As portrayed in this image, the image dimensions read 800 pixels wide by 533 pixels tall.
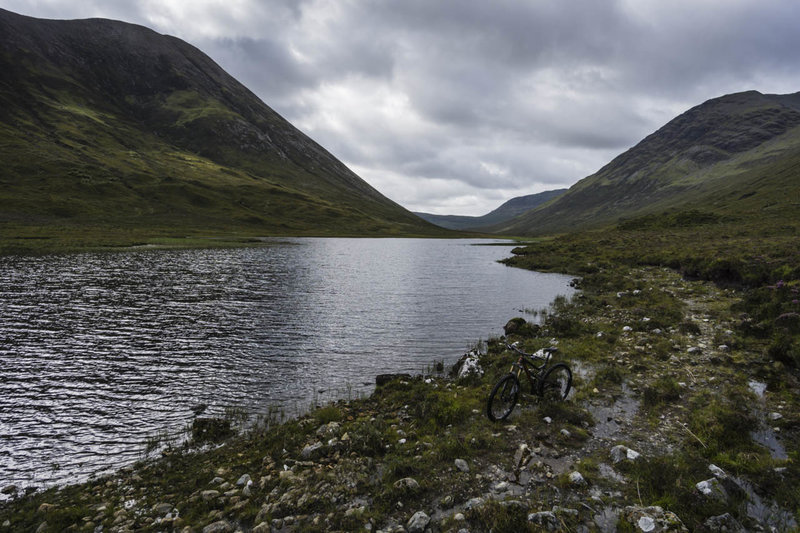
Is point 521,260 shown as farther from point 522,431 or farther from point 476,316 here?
point 522,431

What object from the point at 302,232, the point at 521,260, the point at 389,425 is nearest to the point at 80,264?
the point at 389,425

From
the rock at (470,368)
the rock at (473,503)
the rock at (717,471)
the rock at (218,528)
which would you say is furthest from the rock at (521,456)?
the rock at (218,528)

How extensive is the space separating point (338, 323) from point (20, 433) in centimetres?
1760

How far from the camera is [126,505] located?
28.6 ft

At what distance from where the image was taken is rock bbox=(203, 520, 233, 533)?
7484 millimetres

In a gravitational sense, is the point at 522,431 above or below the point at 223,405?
above

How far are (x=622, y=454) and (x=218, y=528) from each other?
9.76m

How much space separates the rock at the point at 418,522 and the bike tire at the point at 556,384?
7.10m

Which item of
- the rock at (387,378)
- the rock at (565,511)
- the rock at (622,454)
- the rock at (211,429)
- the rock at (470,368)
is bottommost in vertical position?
the rock at (211,429)

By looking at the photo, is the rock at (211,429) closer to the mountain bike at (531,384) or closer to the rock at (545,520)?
the mountain bike at (531,384)

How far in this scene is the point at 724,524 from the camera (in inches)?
258

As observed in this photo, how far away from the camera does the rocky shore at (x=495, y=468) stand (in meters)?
7.33

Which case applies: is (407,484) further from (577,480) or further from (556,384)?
(556,384)

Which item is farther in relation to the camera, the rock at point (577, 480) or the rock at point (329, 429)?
the rock at point (329, 429)
